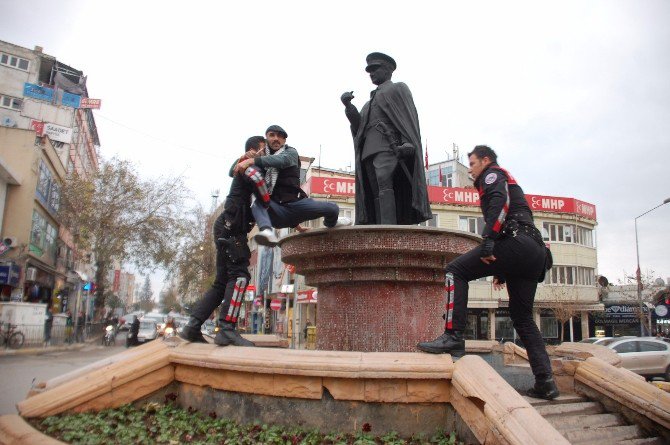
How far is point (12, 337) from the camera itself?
68.9 feet

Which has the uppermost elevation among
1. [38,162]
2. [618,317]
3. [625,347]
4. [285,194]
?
[38,162]

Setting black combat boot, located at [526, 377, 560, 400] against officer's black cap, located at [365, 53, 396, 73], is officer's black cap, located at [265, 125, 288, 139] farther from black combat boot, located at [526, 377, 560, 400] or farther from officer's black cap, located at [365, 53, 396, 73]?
black combat boot, located at [526, 377, 560, 400]

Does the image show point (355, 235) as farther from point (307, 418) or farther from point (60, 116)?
point (60, 116)

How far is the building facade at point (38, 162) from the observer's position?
2789 cm

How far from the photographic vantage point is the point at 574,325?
38.7 meters

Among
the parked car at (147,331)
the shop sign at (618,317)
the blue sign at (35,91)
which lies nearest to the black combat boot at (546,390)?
the parked car at (147,331)

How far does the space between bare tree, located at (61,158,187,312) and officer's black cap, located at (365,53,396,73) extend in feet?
98.0

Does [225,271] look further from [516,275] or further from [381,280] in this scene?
[516,275]

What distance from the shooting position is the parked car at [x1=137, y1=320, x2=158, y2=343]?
3069cm

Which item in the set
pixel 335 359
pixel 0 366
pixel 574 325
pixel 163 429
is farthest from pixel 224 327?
pixel 574 325

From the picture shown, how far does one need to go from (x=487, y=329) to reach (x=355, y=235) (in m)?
33.2

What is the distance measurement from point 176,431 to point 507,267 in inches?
114

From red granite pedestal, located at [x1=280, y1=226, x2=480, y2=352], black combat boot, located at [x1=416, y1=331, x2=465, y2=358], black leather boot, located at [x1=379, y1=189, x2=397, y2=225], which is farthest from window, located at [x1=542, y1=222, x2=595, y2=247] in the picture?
black combat boot, located at [x1=416, y1=331, x2=465, y2=358]

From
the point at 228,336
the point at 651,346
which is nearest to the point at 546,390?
the point at 228,336
